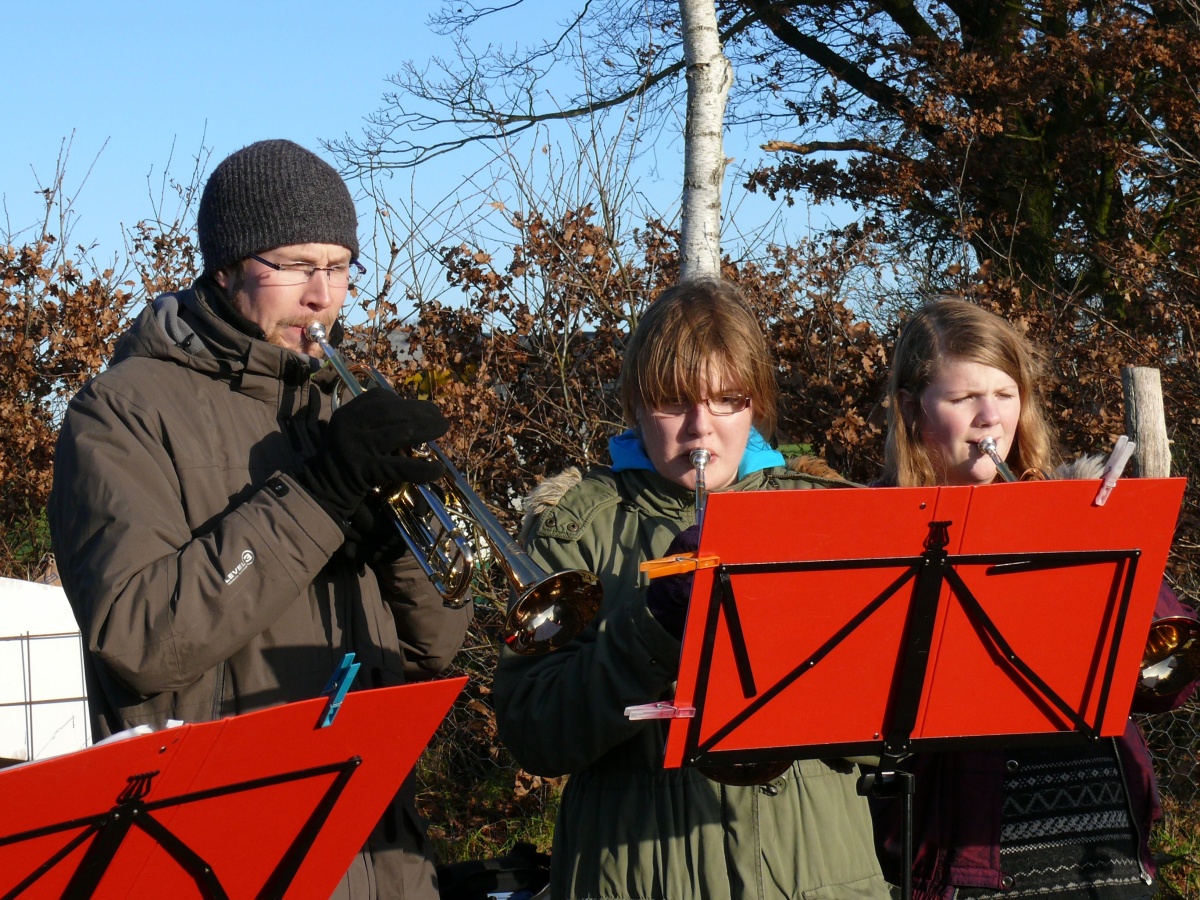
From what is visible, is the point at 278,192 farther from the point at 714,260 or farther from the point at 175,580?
the point at 714,260

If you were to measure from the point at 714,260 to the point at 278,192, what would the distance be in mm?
3292

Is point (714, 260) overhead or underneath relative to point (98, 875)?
overhead

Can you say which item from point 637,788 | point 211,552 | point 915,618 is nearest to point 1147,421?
point 915,618

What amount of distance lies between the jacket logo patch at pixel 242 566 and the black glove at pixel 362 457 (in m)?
0.16

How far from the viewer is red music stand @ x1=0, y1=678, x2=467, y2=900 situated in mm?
1503

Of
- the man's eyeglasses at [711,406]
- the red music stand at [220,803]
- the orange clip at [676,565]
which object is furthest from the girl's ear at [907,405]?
the red music stand at [220,803]

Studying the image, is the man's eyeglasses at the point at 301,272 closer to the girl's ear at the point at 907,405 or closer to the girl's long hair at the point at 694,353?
the girl's long hair at the point at 694,353

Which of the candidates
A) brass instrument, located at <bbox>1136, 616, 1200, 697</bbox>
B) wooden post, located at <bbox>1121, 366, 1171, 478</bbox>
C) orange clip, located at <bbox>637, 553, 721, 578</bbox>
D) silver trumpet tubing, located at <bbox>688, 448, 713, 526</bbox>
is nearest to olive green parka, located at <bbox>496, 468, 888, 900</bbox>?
silver trumpet tubing, located at <bbox>688, 448, 713, 526</bbox>

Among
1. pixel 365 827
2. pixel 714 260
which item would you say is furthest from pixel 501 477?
pixel 365 827

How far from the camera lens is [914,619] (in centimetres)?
195

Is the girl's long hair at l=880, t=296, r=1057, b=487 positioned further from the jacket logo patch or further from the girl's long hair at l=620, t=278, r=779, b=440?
the jacket logo patch

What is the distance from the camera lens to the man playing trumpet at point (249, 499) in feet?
6.49

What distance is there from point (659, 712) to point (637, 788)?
384 mm

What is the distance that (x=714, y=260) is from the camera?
5426mm
